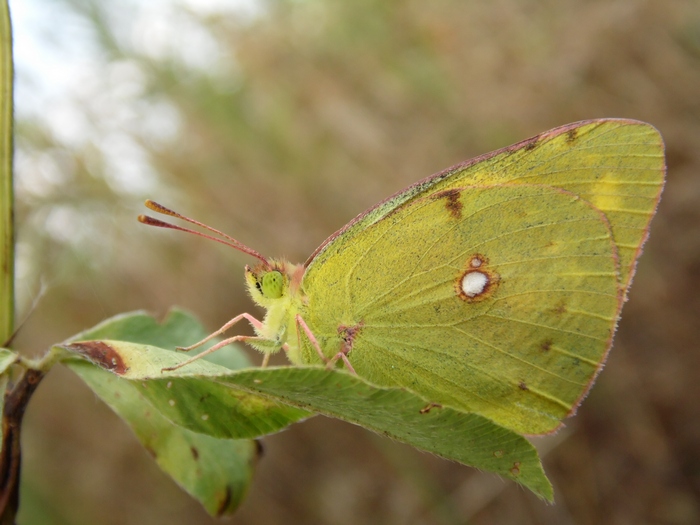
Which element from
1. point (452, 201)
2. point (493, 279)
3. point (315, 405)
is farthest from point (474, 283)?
point (315, 405)

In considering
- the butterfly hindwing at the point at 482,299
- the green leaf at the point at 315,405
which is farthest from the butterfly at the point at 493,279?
the green leaf at the point at 315,405

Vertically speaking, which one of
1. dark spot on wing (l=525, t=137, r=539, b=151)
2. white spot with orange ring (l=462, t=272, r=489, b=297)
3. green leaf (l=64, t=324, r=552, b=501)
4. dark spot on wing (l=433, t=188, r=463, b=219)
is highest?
dark spot on wing (l=525, t=137, r=539, b=151)

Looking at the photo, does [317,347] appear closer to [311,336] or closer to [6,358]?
[311,336]

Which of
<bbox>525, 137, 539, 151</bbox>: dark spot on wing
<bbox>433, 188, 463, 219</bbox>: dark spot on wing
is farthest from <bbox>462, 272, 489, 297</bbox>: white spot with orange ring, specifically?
<bbox>525, 137, 539, 151</bbox>: dark spot on wing

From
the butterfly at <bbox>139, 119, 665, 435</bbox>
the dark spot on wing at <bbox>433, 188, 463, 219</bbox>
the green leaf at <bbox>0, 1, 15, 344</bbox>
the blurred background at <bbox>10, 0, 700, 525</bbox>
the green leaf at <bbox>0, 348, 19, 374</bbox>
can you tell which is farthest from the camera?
the blurred background at <bbox>10, 0, 700, 525</bbox>

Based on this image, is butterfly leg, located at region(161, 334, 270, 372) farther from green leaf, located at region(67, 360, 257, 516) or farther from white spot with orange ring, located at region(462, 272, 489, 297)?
white spot with orange ring, located at region(462, 272, 489, 297)
